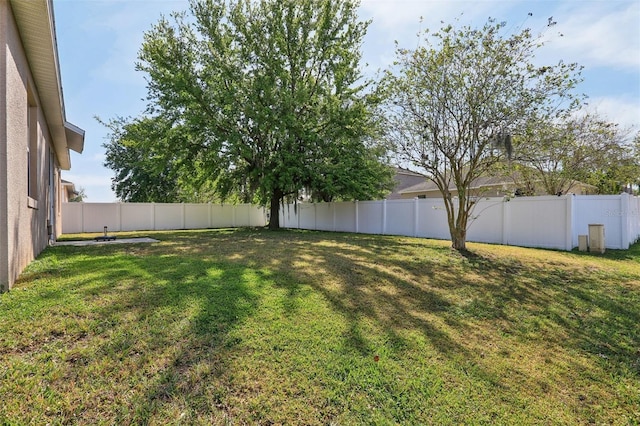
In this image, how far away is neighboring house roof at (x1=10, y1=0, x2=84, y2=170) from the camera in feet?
15.8

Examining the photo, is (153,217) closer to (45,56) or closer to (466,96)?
(45,56)

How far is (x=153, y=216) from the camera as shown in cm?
2058

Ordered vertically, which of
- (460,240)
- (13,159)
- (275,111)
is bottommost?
(460,240)

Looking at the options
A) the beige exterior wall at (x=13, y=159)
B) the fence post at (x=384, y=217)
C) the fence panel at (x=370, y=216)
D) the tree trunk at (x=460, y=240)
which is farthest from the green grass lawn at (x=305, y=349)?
the fence panel at (x=370, y=216)

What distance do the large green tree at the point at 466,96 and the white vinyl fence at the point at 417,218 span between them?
2172mm

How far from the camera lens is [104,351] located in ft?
10.2

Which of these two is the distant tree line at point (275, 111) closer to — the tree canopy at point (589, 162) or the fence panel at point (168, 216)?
the tree canopy at point (589, 162)

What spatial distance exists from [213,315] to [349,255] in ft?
16.0

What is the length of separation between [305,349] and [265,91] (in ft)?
42.1

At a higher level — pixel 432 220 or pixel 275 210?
pixel 275 210

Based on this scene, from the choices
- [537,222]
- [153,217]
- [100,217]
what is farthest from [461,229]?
[100,217]

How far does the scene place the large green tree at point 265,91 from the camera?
48.9 feet

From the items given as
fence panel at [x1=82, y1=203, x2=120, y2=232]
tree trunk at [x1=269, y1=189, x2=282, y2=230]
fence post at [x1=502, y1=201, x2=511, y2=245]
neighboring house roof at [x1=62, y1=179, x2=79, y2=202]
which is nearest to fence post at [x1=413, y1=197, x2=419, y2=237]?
fence post at [x1=502, y1=201, x2=511, y2=245]

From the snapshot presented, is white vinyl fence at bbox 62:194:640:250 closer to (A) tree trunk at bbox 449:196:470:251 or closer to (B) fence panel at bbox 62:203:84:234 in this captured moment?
(B) fence panel at bbox 62:203:84:234
